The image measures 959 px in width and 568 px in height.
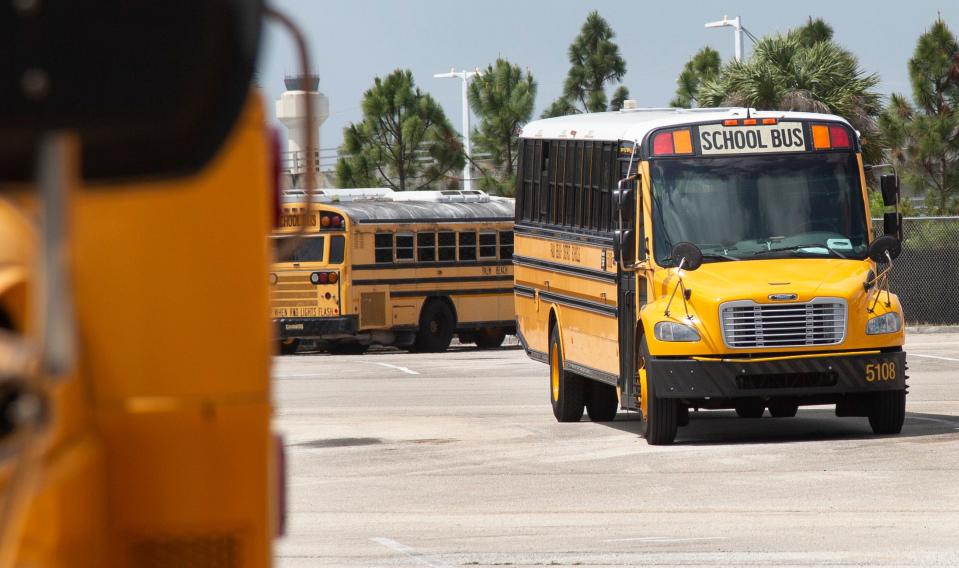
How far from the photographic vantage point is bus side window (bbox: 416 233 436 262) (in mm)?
33625

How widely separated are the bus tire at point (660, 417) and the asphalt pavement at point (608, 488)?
0.11 metres

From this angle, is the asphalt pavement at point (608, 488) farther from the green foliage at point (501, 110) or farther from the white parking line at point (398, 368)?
the green foliage at point (501, 110)

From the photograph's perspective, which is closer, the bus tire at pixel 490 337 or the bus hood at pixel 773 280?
the bus hood at pixel 773 280

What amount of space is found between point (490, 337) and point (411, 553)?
26.5 meters

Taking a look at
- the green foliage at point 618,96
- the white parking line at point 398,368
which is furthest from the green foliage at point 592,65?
the white parking line at point 398,368

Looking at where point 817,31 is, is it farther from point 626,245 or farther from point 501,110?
point 626,245

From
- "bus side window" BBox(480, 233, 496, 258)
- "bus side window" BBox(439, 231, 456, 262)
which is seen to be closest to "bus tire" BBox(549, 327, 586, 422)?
"bus side window" BBox(439, 231, 456, 262)

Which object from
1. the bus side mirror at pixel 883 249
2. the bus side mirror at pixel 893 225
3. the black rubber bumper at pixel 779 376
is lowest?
the black rubber bumper at pixel 779 376

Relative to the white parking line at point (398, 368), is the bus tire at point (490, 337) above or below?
below

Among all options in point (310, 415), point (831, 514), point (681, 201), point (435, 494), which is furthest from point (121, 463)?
point (310, 415)

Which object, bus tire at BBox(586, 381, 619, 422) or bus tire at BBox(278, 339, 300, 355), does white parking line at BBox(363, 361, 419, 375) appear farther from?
bus tire at BBox(586, 381, 619, 422)

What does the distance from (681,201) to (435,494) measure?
13.8 ft

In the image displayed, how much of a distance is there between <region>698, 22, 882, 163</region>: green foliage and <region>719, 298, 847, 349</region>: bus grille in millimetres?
19640

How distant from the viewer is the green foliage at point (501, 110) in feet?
148
